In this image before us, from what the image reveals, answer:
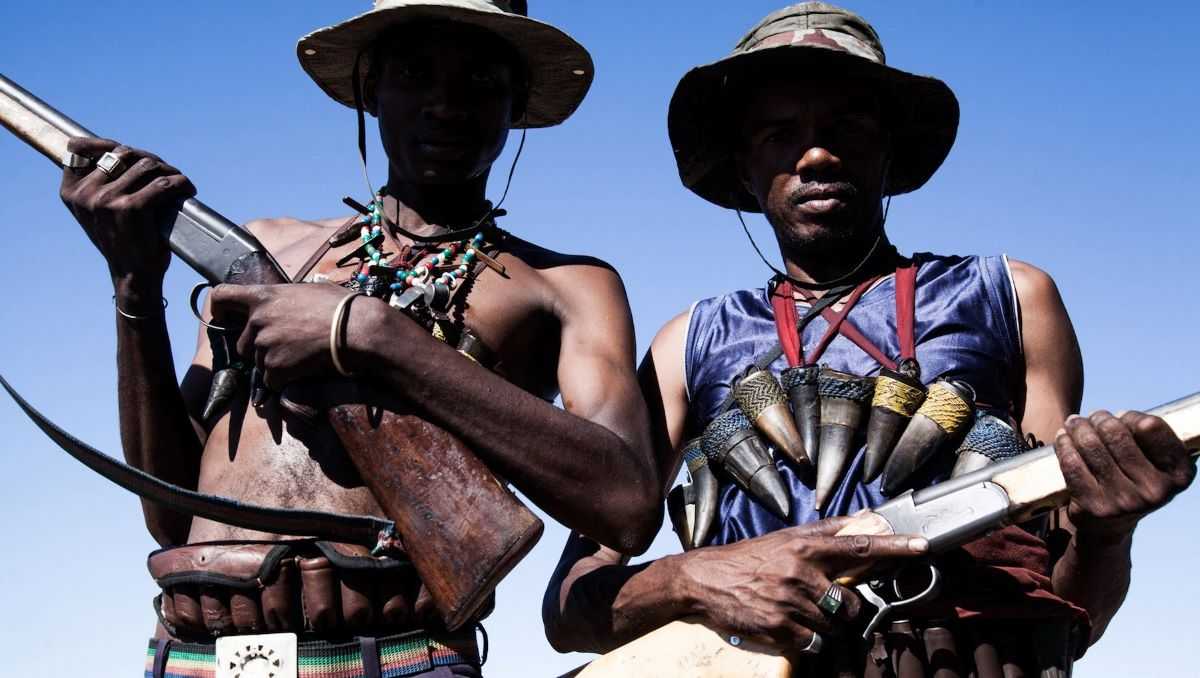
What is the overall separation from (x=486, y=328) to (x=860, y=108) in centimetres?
182

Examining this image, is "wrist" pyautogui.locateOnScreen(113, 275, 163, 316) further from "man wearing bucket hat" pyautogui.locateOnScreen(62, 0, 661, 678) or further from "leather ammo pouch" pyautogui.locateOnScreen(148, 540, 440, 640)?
"leather ammo pouch" pyautogui.locateOnScreen(148, 540, 440, 640)

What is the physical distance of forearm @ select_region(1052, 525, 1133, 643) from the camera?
5586 millimetres

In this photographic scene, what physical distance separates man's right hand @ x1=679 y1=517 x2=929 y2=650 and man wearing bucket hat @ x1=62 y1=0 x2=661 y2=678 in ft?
1.18

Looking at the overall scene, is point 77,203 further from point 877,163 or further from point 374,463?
point 877,163

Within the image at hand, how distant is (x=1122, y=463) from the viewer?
17.0 ft

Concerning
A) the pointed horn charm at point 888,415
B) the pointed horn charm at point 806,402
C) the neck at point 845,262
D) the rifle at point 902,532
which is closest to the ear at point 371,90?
the neck at point 845,262

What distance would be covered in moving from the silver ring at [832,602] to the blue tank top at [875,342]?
1.61 ft

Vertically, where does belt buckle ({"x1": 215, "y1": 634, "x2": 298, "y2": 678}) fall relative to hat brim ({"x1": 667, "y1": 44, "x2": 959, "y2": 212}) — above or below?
below

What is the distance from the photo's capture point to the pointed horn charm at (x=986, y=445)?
570 centimetres

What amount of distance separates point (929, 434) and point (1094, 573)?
0.74 metres

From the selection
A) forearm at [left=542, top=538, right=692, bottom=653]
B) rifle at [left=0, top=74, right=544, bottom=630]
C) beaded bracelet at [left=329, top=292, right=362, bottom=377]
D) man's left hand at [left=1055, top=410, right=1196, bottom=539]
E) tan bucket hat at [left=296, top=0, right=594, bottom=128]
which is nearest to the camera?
rifle at [left=0, top=74, right=544, bottom=630]

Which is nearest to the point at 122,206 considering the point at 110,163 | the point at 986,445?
the point at 110,163

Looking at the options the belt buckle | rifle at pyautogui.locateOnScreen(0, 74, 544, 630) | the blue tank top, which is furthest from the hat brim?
the belt buckle

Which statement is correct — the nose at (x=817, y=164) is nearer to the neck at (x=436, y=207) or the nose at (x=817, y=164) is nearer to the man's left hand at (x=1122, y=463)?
the neck at (x=436, y=207)
